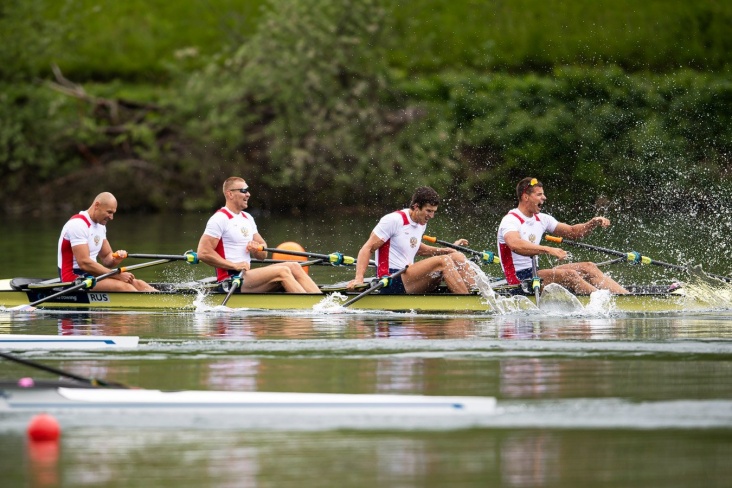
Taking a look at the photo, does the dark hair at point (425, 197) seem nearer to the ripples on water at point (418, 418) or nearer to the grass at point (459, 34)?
the ripples on water at point (418, 418)

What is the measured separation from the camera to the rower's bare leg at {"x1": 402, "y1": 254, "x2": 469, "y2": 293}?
13945 mm

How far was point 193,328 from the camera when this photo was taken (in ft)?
42.0

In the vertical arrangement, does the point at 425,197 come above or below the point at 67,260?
above

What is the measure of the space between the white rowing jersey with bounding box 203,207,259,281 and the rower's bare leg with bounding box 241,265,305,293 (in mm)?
215

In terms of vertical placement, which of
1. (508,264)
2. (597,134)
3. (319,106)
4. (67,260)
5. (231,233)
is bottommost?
(508,264)

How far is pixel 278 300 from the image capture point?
1409 cm

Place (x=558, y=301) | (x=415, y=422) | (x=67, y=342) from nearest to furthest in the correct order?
(x=415, y=422), (x=67, y=342), (x=558, y=301)

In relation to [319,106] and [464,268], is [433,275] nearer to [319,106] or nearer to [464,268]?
[464,268]

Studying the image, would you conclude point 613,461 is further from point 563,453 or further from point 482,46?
point 482,46

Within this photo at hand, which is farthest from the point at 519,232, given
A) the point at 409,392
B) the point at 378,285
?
the point at 409,392

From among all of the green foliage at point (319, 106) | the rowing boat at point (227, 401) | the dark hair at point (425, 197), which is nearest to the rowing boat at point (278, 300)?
the dark hair at point (425, 197)

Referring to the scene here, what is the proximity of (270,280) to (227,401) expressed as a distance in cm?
608

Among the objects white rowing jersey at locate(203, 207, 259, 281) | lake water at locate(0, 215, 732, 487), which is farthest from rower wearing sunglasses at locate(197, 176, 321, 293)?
lake water at locate(0, 215, 732, 487)

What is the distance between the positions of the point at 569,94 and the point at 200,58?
13144mm
